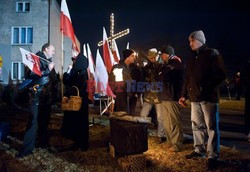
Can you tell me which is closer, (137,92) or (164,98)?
(164,98)

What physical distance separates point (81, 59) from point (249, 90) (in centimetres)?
414

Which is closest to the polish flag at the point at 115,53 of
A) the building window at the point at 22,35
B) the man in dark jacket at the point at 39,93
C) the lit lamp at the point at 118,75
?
the lit lamp at the point at 118,75

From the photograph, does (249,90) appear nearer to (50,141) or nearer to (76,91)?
(76,91)

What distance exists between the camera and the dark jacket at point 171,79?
20.5 feet

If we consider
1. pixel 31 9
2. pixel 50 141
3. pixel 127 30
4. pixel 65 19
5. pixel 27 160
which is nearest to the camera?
pixel 27 160

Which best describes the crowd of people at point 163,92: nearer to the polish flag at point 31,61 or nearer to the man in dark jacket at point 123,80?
the man in dark jacket at point 123,80

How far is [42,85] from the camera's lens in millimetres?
5727

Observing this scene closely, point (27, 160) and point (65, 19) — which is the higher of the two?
point (65, 19)

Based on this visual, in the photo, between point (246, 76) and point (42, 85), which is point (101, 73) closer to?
point (42, 85)

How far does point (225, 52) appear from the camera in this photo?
39.5 meters

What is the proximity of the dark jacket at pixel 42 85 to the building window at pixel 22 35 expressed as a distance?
23189 millimetres

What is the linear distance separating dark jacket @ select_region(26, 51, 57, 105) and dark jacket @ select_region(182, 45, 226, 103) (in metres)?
2.76

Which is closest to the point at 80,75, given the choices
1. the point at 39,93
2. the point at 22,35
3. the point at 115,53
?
the point at 39,93

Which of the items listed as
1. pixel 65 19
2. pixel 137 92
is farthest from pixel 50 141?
pixel 65 19
